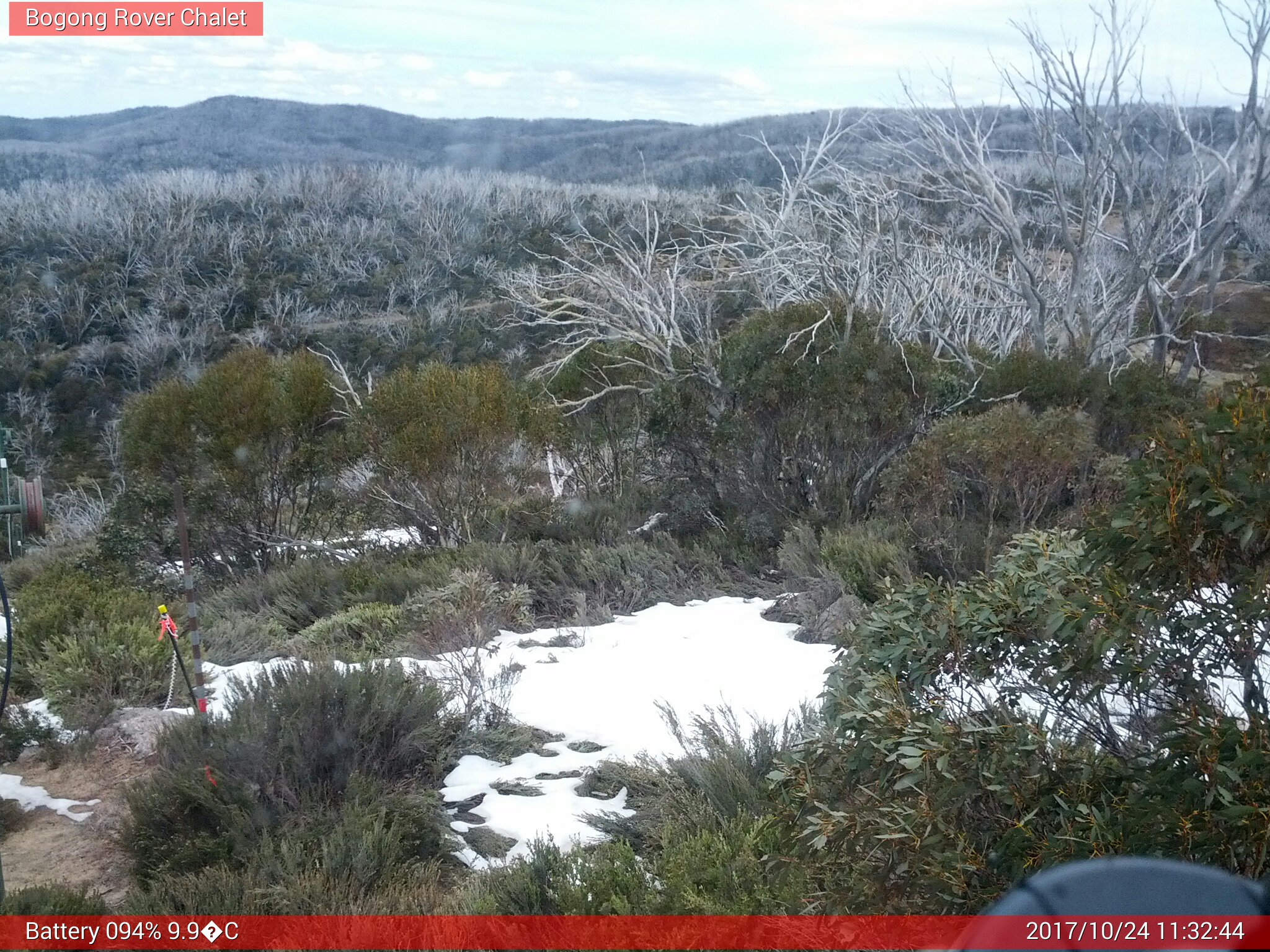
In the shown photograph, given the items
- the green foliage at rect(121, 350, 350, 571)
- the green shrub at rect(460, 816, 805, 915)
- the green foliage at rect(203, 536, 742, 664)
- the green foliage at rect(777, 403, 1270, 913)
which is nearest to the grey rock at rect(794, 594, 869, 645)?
the green foliage at rect(203, 536, 742, 664)

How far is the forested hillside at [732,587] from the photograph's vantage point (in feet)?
8.02

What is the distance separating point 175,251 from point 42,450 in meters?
11.4

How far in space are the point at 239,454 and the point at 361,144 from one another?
119 feet

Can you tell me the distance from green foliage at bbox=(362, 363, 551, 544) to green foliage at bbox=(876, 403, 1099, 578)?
12.7 feet

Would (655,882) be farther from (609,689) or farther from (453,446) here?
(453,446)

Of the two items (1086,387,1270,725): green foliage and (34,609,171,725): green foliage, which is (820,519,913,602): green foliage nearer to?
(1086,387,1270,725): green foliage

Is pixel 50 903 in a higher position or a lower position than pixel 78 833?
higher

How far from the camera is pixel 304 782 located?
411 centimetres

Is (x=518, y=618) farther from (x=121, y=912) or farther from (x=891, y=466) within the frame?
(x=121, y=912)

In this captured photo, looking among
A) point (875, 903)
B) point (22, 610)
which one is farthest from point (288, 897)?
point (22, 610)

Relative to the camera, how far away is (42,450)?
922 inches

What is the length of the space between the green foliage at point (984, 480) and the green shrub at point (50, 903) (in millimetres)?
5097

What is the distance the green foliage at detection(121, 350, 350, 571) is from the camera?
33.3ft

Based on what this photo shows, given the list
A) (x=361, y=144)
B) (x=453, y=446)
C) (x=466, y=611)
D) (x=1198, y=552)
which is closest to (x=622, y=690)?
(x=466, y=611)
